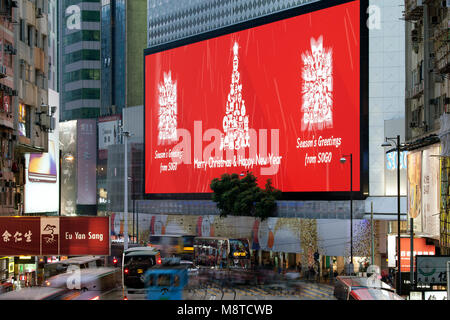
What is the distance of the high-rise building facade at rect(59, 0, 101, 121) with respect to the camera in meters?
197

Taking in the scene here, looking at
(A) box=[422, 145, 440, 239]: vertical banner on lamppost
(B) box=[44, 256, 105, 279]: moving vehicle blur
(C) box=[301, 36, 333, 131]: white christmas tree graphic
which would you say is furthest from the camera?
(C) box=[301, 36, 333, 131]: white christmas tree graphic

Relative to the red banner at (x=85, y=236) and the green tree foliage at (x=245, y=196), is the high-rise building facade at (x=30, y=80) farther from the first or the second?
the green tree foliage at (x=245, y=196)

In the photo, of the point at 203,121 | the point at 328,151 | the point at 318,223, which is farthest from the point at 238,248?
the point at 203,121

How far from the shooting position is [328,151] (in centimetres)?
9031

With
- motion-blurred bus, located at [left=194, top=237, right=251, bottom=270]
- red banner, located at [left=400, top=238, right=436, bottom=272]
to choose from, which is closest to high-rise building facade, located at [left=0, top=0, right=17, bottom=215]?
red banner, located at [left=400, top=238, right=436, bottom=272]

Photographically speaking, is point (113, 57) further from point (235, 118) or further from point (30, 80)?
point (30, 80)

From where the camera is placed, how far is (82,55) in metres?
197

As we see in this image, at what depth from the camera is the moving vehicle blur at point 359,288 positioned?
26281 millimetres

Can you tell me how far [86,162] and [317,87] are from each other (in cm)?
11542

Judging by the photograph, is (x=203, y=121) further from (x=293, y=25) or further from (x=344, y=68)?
(x=344, y=68)

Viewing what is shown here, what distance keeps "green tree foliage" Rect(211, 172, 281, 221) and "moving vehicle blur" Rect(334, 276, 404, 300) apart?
53295 millimetres

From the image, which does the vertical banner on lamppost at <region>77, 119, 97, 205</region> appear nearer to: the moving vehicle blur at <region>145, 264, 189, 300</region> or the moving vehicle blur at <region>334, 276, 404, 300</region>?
the moving vehicle blur at <region>334, 276, 404, 300</region>
